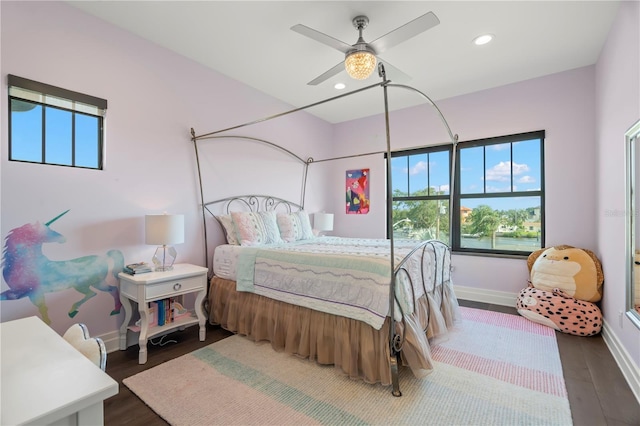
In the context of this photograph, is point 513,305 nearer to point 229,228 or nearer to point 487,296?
point 487,296

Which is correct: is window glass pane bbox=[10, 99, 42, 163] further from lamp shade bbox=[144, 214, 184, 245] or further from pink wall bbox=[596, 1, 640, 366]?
pink wall bbox=[596, 1, 640, 366]

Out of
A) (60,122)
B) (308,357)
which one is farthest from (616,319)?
(60,122)

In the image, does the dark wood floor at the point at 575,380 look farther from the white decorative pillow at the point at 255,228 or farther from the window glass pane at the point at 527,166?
the window glass pane at the point at 527,166

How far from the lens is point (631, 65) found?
2119 mm

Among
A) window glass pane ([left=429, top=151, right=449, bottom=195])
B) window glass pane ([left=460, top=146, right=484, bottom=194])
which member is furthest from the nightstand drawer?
window glass pane ([left=460, top=146, right=484, bottom=194])

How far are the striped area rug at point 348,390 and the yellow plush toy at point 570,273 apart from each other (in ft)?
2.66

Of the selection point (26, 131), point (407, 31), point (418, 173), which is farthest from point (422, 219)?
point (26, 131)

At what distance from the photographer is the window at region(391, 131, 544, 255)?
378cm

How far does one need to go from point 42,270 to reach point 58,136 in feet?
3.42

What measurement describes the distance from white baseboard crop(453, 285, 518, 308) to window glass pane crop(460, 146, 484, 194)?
1.34 m

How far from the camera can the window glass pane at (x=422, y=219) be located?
4414 mm

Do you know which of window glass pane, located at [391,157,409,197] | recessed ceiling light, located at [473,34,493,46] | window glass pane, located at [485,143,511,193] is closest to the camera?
recessed ceiling light, located at [473,34,493,46]

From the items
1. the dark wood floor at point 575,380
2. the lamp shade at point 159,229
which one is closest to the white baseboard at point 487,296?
the dark wood floor at point 575,380

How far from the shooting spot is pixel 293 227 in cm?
383
